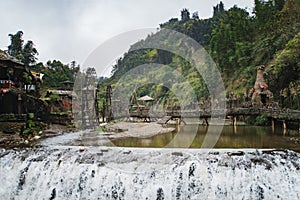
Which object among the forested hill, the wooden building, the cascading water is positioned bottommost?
the cascading water

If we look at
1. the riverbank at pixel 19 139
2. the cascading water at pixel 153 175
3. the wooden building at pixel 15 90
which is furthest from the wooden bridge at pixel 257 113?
the wooden building at pixel 15 90

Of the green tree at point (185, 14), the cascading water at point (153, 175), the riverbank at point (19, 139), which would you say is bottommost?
the cascading water at point (153, 175)

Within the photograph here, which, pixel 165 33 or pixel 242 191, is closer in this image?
pixel 242 191

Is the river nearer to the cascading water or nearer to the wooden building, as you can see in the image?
the cascading water

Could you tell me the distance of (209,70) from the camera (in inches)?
1642

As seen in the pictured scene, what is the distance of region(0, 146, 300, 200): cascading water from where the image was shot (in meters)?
8.59

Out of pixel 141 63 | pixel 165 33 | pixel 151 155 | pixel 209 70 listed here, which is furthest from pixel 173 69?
pixel 151 155

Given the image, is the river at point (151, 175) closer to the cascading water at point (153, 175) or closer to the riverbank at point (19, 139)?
the cascading water at point (153, 175)

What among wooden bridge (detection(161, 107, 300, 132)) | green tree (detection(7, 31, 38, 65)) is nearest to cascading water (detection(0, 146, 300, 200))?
wooden bridge (detection(161, 107, 300, 132))

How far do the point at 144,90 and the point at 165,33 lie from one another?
91.8ft

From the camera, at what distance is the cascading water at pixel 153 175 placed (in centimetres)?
859

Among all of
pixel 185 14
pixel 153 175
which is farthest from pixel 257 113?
pixel 185 14

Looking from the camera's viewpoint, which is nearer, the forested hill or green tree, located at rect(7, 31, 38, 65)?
the forested hill

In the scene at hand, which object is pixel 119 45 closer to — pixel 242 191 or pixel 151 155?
pixel 151 155
